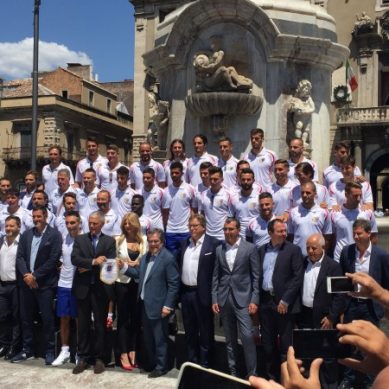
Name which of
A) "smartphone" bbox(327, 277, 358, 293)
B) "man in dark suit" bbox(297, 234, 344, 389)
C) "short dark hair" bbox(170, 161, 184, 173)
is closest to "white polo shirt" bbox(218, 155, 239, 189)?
"short dark hair" bbox(170, 161, 184, 173)

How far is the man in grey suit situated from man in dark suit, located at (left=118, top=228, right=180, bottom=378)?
1.92 feet

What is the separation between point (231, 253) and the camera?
6.89 meters

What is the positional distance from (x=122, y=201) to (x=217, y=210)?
4.91ft

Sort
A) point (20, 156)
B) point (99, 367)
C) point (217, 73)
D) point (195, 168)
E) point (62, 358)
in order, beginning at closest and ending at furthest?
point (99, 367), point (62, 358), point (195, 168), point (217, 73), point (20, 156)

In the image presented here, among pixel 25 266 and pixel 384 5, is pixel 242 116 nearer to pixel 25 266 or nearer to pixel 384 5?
pixel 25 266

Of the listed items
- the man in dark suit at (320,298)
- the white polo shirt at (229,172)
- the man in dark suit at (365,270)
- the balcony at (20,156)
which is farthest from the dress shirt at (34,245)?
the balcony at (20,156)

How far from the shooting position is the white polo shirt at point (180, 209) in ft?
28.1

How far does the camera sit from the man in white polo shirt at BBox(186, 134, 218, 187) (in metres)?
9.10

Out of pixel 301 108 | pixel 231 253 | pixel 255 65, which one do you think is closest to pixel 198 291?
pixel 231 253

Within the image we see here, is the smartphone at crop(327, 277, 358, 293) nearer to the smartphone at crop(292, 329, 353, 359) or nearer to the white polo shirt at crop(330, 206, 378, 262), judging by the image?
the smartphone at crop(292, 329, 353, 359)

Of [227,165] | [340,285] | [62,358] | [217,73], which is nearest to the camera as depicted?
[340,285]

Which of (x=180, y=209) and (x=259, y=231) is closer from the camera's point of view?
(x=259, y=231)

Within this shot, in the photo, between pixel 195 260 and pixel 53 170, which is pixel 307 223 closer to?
pixel 195 260

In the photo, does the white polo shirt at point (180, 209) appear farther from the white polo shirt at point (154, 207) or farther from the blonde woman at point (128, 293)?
the blonde woman at point (128, 293)
